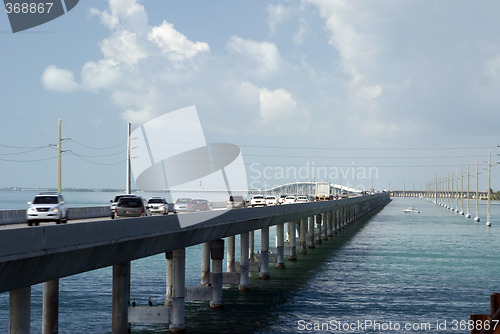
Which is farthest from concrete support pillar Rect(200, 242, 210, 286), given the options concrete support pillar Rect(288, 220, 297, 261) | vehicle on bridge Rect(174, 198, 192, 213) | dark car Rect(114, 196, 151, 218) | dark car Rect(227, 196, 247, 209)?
dark car Rect(227, 196, 247, 209)

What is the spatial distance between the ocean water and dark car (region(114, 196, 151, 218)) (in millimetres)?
5252

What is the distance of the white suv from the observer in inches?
1428

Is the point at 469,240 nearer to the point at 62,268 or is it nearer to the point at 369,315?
the point at 369,315

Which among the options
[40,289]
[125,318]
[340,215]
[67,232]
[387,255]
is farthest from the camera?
[340,215]

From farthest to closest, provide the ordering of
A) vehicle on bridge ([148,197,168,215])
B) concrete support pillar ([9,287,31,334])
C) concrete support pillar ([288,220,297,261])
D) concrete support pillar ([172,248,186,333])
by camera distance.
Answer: concrete support pillar ([288,220,297,261]) < vehicle on bridge ([148,197,168,215]) < concrete support pillar ([172,248,186,333]) < concrete support pillar ([9,287,31,334])

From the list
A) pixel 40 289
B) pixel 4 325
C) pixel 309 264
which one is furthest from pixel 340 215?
pixel 4 325

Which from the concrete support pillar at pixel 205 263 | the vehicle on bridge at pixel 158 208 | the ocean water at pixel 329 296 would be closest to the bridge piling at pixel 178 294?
the ocean water at pixel 329 296

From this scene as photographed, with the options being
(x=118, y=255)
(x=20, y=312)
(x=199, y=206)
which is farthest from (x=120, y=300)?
(x=199, y=206)

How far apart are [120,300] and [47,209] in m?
11.8

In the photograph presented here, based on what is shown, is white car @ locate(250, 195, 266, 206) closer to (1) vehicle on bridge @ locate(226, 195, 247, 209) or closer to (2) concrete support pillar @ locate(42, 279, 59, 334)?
(1) vehicle on bridge @ locate(226, 195, 247, 209)

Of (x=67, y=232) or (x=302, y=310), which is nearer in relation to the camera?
(x=67, y=232)

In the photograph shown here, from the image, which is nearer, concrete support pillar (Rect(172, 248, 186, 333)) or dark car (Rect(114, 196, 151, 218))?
concrete support pillar (Rect(172, 248, 186, 333))

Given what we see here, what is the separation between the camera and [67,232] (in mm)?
20062

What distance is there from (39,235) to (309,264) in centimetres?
5045
